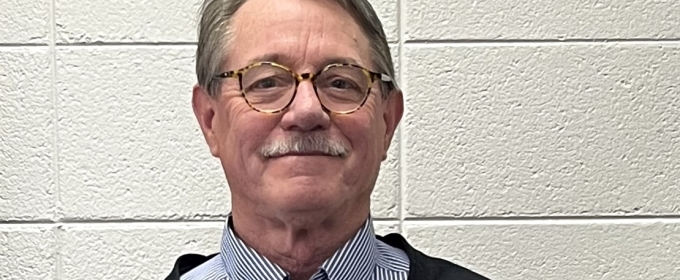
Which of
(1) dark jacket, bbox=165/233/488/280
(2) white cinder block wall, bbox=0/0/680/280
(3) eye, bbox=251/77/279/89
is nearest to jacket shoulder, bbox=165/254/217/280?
(1) dark jacket, bbox=165/233/488/280

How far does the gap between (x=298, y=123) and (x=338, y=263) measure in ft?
A: 0.65

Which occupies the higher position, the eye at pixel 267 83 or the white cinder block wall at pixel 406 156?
the eye at pixel 267 83

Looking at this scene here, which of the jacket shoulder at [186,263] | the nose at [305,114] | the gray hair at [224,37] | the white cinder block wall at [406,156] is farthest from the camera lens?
the white cinder block wall at [406,156]

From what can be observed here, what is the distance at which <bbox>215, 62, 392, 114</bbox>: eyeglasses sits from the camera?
1186mm

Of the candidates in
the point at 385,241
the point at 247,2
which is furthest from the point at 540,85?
the point at 247,2

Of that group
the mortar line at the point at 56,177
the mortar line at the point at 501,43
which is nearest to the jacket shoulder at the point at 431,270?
the mortar line at the point at 501,43

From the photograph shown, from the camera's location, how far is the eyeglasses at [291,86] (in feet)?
3.89

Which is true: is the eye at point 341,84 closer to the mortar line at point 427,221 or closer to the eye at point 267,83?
the eye at point 267,83

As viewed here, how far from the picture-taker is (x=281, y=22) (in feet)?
4.01

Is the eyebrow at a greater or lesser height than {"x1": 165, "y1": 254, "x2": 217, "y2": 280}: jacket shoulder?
greater

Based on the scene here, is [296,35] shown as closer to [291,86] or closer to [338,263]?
[291,86]

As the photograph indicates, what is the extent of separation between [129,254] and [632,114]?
3.46 feet

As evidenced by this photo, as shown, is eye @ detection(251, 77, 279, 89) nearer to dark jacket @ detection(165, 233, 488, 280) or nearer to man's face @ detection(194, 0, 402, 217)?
man's face @ detection(194, 0, 402, 217)

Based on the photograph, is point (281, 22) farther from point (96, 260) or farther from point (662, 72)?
point (662, 72)
